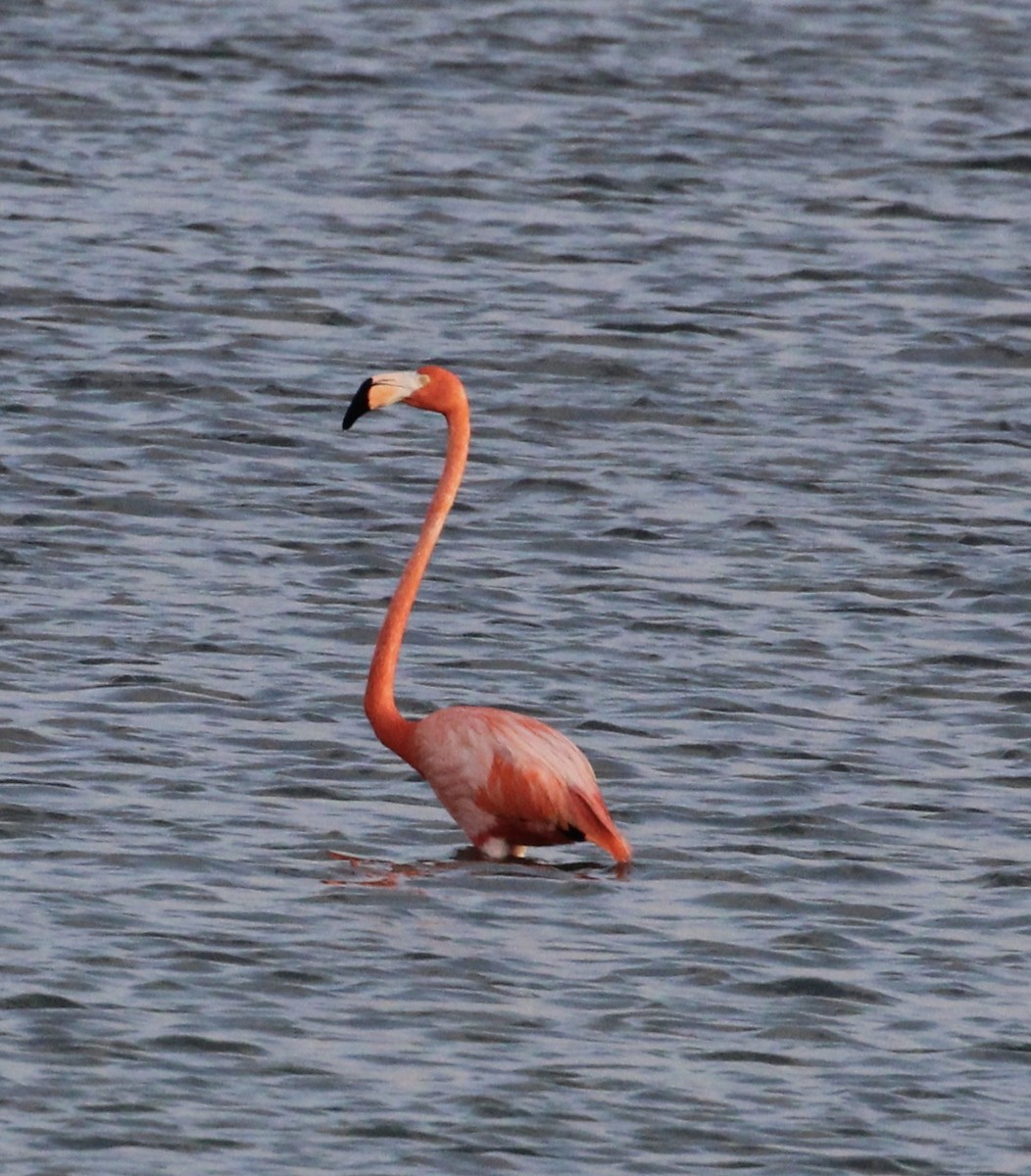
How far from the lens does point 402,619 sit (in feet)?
30.6

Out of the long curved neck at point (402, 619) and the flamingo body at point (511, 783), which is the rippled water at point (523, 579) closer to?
the flamingo body at point (511, 783)

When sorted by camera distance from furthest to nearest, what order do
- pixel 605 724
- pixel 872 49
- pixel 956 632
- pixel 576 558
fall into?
pixel 872 49, pixel 576 558, pixel 956 632, pixel 605 724

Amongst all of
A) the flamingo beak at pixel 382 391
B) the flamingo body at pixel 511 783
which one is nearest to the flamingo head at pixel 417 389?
the flamingo beak at pixel 382 391

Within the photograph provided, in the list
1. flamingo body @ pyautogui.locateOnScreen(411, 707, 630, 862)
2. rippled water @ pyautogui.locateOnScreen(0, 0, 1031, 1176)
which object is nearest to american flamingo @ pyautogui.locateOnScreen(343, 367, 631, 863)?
flamingo body @ pyautogui.locateOnScreen(411, 707, 630, 862)

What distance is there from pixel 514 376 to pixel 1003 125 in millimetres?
6209

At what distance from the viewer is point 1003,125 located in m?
19.6

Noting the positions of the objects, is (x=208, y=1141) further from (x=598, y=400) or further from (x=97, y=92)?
(x=97, y=92)

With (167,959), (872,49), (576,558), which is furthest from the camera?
(872,49)

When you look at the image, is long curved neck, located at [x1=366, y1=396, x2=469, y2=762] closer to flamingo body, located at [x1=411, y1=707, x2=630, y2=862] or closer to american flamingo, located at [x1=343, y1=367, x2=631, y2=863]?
american flamingo, located at [x1=343, y1=367, x2=631, y2=863]

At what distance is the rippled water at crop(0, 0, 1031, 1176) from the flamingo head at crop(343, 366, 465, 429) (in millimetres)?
1067

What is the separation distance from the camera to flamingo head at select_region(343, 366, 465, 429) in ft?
30.3

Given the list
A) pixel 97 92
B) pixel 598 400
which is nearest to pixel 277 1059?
pixel 598 400

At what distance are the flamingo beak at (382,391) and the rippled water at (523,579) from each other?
106cm

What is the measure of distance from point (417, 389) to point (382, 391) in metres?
0.18
